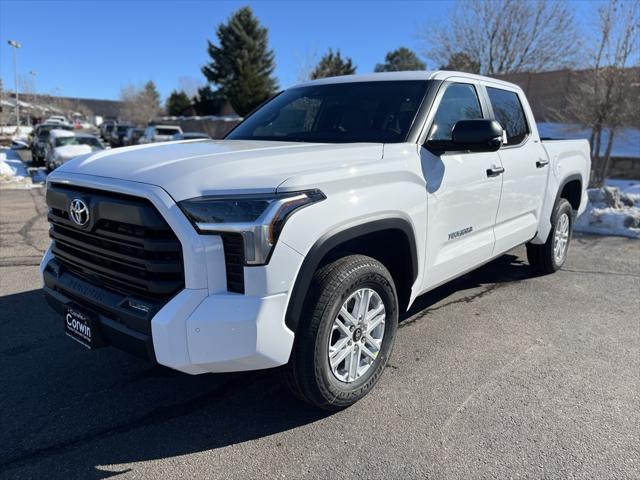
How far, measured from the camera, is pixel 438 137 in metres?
3.58

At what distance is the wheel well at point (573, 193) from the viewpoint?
6094mm

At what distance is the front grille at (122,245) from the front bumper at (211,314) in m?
0.07

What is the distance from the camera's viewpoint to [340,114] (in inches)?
154

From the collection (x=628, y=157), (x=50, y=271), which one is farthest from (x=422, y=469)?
(x=628, y=157)

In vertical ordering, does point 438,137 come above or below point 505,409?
above

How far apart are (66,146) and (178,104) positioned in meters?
44.1

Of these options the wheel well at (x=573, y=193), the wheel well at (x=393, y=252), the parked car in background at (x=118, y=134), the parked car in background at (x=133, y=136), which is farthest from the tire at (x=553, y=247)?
the parked car in background at (x=118, y=134)

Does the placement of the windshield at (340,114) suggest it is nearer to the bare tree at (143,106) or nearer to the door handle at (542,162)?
the door handle at (542,162)

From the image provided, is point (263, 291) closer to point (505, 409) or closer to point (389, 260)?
point (389, 260)

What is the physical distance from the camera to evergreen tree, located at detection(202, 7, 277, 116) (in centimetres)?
4578

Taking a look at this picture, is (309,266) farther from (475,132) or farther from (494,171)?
(494,171)

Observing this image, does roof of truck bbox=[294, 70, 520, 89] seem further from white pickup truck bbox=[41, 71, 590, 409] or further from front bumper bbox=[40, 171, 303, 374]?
front bumper bbox=[40, 171, 303, 374]

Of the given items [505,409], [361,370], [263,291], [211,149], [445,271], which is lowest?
[505,409]

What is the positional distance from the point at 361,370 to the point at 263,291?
104 cm
